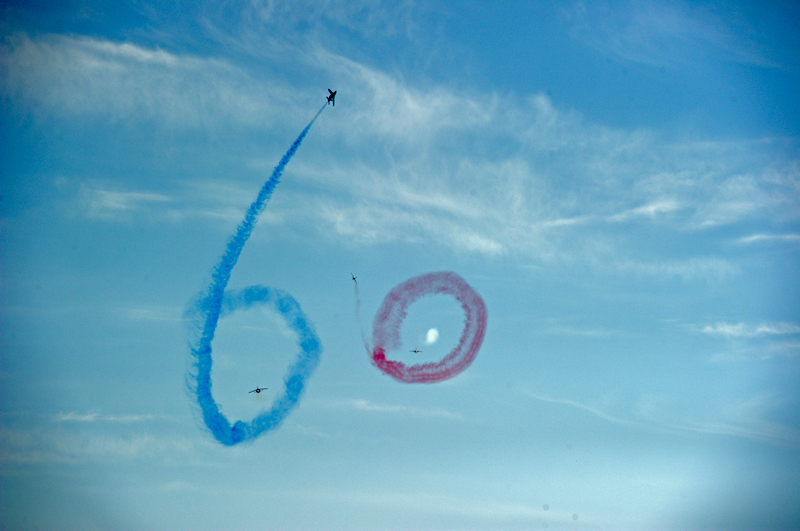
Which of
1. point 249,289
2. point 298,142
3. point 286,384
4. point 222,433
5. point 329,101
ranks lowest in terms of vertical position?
point 222,433

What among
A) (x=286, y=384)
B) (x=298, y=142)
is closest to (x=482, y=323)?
(x=286, y=384)

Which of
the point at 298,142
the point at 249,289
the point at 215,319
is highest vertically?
the point at 298,142

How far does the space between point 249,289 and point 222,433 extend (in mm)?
16248

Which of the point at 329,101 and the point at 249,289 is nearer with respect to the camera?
the point at 249,289

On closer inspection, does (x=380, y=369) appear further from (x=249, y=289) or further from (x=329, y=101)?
(x=329, y=101)

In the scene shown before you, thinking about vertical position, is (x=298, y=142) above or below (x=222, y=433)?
above

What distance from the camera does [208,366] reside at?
62.4m

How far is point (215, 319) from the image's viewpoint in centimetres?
6259

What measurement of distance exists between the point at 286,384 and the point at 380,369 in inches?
446

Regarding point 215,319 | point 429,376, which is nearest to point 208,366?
point 215,319

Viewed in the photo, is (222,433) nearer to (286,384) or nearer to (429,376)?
(286,384)

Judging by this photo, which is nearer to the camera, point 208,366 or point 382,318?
point 208,366

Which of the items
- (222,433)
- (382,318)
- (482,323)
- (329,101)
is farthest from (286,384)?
(329,101)

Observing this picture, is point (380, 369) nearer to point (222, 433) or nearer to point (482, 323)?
point (482, 323)
